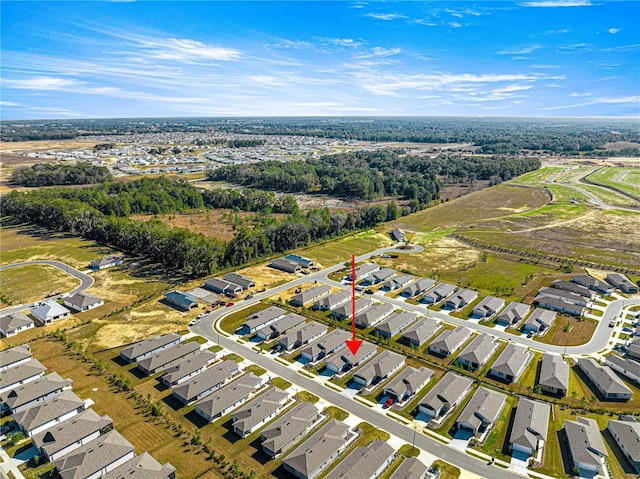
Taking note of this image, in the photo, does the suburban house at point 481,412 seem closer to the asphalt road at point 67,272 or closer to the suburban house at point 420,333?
the suburban house at point 420,333

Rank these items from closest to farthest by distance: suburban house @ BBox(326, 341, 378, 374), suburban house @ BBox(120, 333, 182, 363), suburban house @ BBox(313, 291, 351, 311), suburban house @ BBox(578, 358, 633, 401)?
1. suburban house @ BBox(578, 358, 633, 401)
2. suburban house @ BBox(326, 341, 378, 374)
3. suburban house @ BBox(120, 333, 182, 363)
4. suburban house @ BBox(313, 291, 351, 311)

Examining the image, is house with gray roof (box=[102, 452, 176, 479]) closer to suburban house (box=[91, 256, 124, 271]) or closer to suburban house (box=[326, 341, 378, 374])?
suburban house (box=[326, 341, 378, 374])

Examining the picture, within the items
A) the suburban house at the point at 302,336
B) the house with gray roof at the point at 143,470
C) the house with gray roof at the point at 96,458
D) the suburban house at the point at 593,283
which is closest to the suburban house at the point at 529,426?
the suburban house at the point at 302,336

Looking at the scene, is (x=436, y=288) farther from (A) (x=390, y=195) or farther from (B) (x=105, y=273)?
(A) (x=390, y=195)

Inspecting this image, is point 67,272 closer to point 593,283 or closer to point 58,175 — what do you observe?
point 593,283

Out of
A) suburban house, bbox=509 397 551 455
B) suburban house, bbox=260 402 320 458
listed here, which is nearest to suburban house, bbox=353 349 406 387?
suburban house, bbox=260 402 320 458

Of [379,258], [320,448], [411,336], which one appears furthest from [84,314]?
[379,258]

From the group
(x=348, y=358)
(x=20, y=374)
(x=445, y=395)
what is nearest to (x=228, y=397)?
(x=348, y=358)
